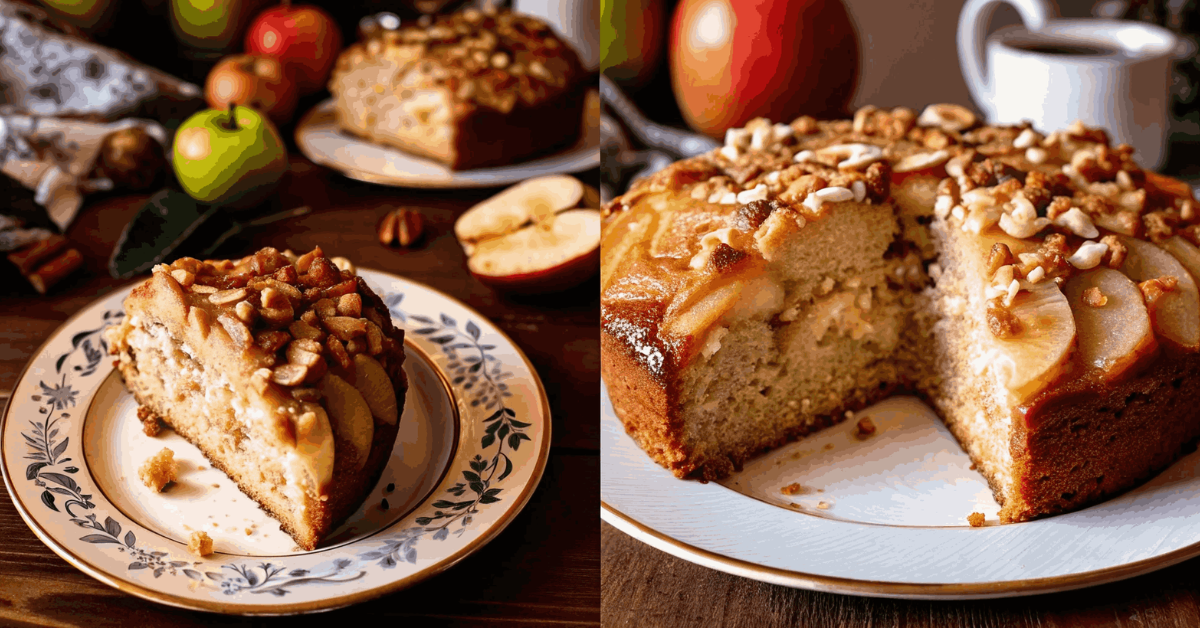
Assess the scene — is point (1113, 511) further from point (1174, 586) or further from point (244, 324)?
point (244, 324)

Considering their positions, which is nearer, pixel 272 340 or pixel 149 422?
pixel 272 340

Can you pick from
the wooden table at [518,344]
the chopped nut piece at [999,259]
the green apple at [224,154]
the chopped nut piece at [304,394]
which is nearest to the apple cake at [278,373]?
the chopped nut piece at [304,394]

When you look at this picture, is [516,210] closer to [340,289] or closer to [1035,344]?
[340,289]

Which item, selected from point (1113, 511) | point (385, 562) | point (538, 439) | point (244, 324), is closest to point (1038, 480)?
point (1113, 511)

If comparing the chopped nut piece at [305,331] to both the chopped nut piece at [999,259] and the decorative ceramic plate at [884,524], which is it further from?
the chopped nut piece at [999,259]

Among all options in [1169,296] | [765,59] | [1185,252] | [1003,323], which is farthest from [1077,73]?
[1003,323]

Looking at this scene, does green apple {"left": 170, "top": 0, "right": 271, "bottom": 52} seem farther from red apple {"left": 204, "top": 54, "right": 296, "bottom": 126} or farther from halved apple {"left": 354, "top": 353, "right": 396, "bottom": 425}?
halved apple {"left": 354, "top": 353, "right": 396, "bottom": 425}
